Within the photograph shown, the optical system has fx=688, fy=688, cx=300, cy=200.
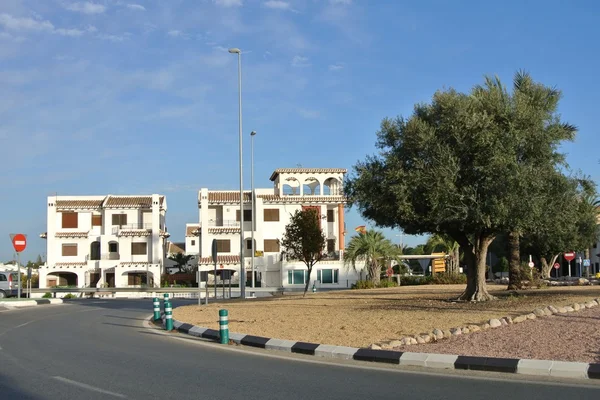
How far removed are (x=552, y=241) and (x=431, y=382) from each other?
45545 millimetres

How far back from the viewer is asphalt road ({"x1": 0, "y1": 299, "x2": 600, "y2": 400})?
30.7 feet

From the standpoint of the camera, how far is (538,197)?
21219 mm

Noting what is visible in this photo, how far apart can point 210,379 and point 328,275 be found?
5260 centimetres

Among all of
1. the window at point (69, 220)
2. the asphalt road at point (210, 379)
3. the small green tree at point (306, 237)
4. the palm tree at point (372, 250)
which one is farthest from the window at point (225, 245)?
the asphalt road at point (210, 379)

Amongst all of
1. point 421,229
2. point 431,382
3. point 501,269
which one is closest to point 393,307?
point 421,229

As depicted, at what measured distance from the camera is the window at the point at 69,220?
68.2 metres

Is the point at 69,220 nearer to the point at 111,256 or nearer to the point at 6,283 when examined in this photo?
the point at 111,256

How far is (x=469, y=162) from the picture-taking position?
2195 centimetres

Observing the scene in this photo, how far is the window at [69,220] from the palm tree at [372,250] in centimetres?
3004

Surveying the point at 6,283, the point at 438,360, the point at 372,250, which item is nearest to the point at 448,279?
the point at 372,250

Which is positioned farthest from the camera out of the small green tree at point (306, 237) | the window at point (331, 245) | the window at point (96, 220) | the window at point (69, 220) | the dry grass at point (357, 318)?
the window at point (96, 220)

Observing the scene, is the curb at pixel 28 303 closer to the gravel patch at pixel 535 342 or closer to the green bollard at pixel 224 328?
the green bollard at pixel 224 328

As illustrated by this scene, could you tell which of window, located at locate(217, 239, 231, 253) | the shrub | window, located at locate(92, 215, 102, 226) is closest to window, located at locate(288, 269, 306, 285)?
window, located at locate(217, 239, 231, 253)

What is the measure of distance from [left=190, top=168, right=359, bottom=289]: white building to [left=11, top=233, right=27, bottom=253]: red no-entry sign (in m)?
29.6
